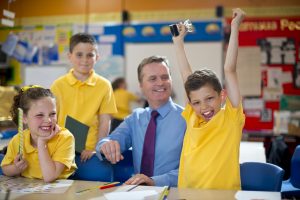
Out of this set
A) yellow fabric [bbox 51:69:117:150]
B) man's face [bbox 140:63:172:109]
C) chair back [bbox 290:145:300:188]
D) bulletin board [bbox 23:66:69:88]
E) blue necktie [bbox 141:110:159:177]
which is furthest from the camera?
bulletin board [bbox 23:66:69:88]

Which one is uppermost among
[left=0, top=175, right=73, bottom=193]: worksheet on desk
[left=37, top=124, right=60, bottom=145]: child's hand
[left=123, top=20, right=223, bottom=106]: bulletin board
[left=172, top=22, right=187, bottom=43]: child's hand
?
[left=123, top=20, right=223, bottom=106]: bulletin board

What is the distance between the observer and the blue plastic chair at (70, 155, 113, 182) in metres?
2.18

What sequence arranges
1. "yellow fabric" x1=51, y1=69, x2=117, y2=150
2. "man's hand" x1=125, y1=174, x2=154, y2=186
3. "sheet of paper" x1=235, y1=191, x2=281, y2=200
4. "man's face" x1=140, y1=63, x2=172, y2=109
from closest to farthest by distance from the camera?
1. "sheet of paper" x1=235, y1=191, x2=281, y2=200
2. "man's hand" x1=125, y1=174, x2=154, y2=186
3. "man's face" x1=140, y1=63, x2=172, y2=109
4. "yellow fabric" x1=51, y1=69, x2=117, y2=150

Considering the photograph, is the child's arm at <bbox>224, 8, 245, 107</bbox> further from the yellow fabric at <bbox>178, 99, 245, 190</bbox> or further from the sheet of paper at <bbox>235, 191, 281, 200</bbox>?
the sheet of paper at <bbox>235, 191, 281, 200</bbox>

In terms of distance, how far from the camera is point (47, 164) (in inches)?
74.5

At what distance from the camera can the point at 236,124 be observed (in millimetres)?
1904

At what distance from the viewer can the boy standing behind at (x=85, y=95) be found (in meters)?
2.84

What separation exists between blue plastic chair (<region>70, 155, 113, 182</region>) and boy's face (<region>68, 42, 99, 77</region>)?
0.84 m

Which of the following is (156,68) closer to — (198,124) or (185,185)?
(198,124)

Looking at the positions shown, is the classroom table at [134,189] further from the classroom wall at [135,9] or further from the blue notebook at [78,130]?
the classroom wall at [135,9]

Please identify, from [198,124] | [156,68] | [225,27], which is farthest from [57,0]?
[198,124]

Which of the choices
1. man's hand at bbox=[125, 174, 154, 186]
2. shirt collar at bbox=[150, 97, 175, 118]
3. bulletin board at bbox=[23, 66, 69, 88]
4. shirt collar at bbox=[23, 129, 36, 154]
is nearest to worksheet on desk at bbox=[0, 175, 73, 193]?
shirt collar at bbox=[23, 129, 36, 154]

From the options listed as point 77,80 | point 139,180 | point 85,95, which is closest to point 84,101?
point 85,95

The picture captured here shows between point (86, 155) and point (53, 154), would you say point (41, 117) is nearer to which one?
point (53, 154)
